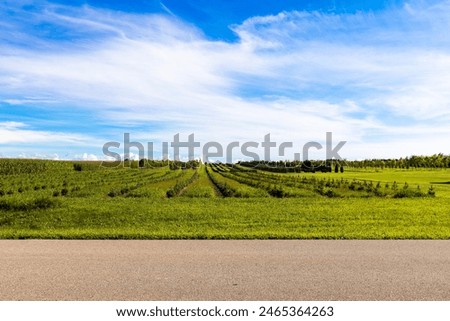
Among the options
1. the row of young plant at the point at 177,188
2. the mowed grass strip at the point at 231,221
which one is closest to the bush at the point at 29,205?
the mowed grass strip at the point at 231,221

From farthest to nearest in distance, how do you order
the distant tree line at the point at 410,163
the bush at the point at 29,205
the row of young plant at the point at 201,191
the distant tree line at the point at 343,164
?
the distant tree line at the point at 410,163
the distant tree line at the point at 343,164
the row of young plant at the point at 201,191
the bush at the point at 29,205

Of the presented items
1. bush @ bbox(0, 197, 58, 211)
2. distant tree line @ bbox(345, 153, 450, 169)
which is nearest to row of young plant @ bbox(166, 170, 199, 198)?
bush @ bbox(0, 197, 58, 211)

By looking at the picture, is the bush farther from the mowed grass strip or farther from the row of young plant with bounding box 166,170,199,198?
the row of young plant with bounding box 166,170,199,198

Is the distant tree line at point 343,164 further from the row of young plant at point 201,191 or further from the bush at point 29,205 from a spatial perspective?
the bush at point 29,205

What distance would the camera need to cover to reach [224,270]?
8234 mm

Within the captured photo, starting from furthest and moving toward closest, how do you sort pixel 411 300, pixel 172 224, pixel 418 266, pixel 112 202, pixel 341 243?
1. pixel 112 202
2. pixel 172 224
3. pixel 341 243
4. pixel 418 266
5. pixel 411 300

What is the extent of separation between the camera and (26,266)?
8680mm

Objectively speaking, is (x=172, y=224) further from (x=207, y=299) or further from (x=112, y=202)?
(x=207, y=299)

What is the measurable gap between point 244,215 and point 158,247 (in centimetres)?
947

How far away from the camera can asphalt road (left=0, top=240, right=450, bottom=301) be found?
697 cm

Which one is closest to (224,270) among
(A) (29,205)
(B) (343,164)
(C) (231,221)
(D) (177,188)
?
(C) (231,221)

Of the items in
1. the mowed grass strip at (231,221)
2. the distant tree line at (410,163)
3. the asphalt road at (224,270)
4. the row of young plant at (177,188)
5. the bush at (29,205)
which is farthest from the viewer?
the distant tree line at (410,163)

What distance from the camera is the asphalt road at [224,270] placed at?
6969 mm

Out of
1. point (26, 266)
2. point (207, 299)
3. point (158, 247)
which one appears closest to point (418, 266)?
point (207, 299)
